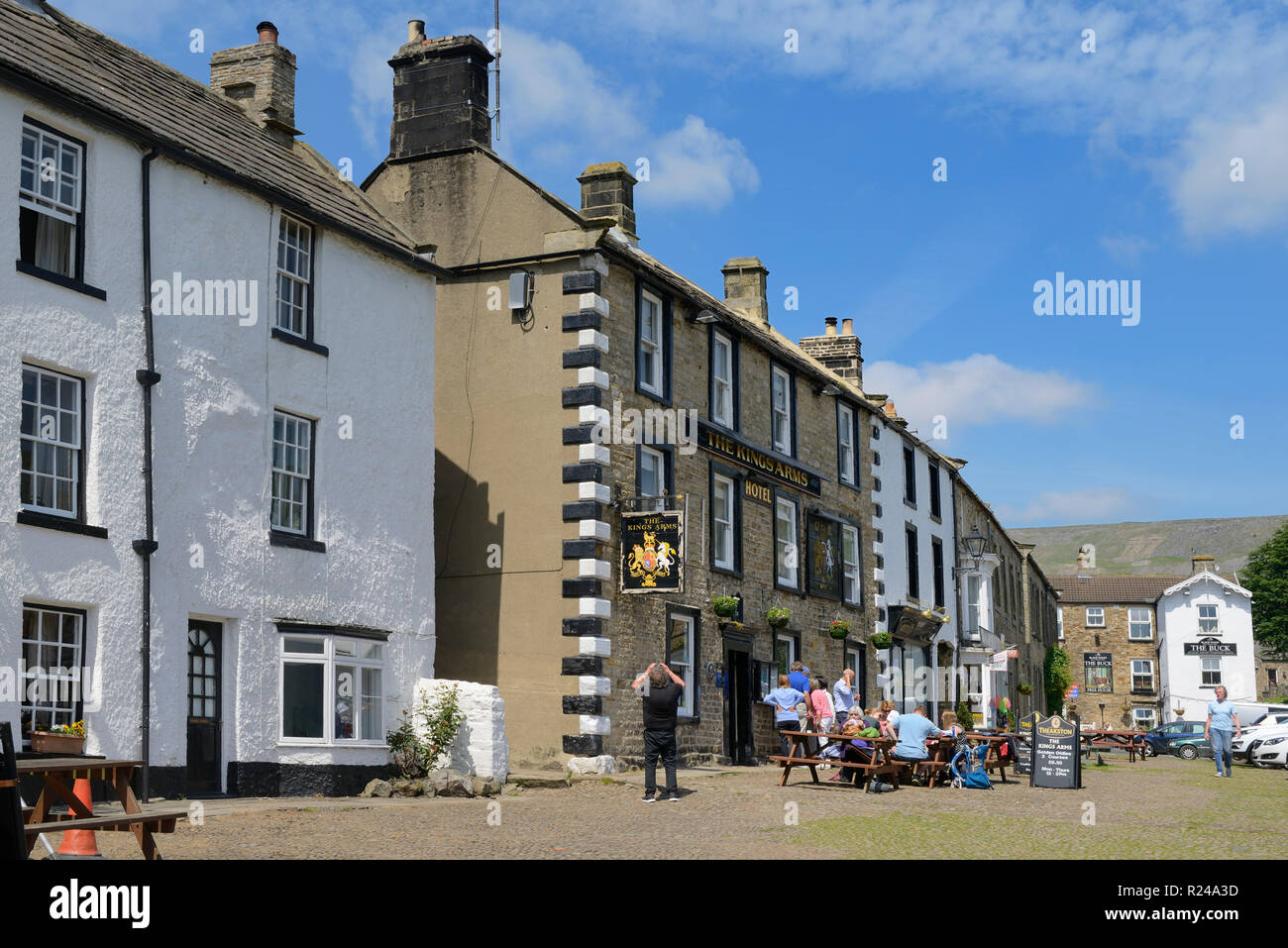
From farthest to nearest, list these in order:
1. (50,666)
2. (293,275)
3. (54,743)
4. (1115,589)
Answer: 1. (1115,589)
2. (293,275)
3. (50,666)
4. (54,743)

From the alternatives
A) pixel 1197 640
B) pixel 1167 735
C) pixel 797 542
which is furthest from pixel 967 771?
pixel 1197 640

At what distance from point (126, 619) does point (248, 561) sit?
208 cm

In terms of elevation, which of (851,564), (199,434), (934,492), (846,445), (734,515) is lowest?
(851,564)

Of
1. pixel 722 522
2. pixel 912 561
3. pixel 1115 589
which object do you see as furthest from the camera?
pixel 1115 589

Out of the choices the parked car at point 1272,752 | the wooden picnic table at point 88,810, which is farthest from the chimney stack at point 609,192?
the parked car at point 1272,752

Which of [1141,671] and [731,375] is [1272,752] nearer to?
[731,375]

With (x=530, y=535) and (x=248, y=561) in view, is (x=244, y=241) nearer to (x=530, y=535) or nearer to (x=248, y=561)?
(x=248, y=561)

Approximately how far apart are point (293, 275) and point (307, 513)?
316cm

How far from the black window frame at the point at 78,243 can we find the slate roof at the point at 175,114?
34 cm

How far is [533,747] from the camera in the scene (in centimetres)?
2203

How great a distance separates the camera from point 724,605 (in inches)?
974

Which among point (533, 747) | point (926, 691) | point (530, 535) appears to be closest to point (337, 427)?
point (530, 535)

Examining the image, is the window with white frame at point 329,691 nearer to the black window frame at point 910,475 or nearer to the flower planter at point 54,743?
the flower planter at point 54,743

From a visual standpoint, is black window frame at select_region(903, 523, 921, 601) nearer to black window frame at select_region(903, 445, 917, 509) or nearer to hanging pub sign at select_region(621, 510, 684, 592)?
black window frame at select_region(903, 445, 917, 509)
